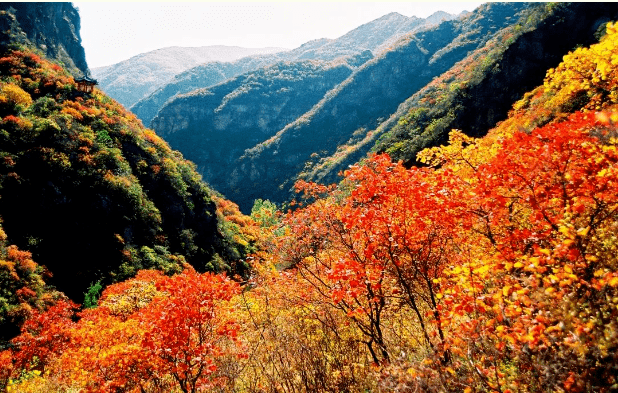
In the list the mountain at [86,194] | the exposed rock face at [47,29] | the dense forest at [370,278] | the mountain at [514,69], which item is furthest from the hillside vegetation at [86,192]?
the mountain at [514,69]

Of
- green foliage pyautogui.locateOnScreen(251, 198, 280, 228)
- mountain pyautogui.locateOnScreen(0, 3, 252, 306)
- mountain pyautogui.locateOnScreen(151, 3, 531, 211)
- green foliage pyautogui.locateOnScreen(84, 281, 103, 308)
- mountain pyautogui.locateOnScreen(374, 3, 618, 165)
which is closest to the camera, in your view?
green foliage pyautogui.locateOnScreen(84, 281, 103, 308)

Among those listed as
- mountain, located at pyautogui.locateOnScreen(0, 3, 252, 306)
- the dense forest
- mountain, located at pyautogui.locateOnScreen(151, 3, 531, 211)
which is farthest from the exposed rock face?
mountain, located at pyautogui.locateOnScreen(151, 3, 531, 211)

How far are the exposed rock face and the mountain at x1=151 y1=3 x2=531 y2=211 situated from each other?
87.9 metres

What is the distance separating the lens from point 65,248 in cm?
3062

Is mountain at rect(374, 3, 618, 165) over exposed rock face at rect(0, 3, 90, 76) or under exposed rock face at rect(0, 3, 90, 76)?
under

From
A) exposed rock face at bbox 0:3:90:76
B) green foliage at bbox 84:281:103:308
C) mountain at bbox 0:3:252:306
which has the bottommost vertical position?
green foliage at bbox 84:281:103:308

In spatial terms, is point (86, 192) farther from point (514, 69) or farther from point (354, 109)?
point (354, 109)

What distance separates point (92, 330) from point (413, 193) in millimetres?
15001

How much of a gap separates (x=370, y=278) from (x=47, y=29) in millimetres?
103297

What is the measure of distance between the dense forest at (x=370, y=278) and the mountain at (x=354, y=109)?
404ft

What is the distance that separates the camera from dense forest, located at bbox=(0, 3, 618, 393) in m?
4.06

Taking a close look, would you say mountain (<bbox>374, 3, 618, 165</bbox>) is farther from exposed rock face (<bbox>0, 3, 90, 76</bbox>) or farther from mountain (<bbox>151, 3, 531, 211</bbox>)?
mountain (<bbox>151, 3, 531, 211</bbox>)

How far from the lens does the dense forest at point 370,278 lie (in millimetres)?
4059

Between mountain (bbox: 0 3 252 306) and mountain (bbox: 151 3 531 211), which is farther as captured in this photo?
mountain (bbox: 151 3 531 211)
